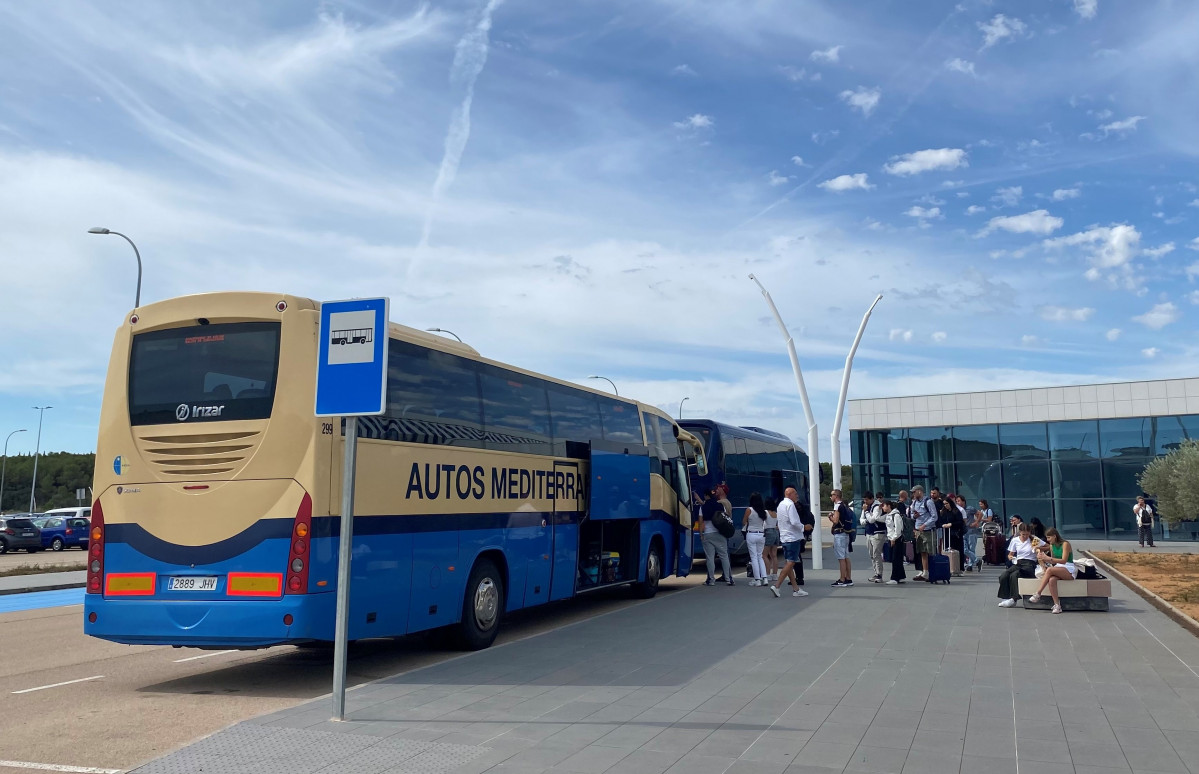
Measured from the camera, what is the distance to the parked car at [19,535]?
38469 mm

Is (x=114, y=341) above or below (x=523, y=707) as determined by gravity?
above

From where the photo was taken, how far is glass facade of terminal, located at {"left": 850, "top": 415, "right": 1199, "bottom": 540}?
38594mm

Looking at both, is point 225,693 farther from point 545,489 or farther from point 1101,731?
point 1101,731

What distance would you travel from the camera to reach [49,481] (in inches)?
4006

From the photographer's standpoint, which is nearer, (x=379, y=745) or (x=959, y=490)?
(x=379, y=745)

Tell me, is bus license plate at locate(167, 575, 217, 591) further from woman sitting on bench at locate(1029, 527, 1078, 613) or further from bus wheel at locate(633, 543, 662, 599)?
woman sitting on bench at locate(1029, 527, 1078, 613)

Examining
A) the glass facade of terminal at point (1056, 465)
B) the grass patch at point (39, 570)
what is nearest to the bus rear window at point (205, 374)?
the grass patch at point (39, 570)

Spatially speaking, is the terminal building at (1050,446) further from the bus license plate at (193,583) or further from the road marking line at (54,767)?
the road marking line at (54,767)

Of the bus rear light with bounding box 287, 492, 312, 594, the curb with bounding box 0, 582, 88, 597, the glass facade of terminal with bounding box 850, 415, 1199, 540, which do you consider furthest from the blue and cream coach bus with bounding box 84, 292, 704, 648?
the glass facade of terminal with bounding box 850, 415, 1199, 540

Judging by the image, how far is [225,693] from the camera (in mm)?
8484

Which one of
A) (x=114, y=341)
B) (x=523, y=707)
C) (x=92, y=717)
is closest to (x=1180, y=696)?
(x=523, y=707)

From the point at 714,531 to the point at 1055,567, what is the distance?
20.0 feet

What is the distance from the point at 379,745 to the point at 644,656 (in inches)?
163

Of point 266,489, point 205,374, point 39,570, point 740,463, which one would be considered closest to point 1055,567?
point 740,463
